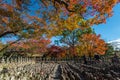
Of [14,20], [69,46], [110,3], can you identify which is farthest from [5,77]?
[69,46]

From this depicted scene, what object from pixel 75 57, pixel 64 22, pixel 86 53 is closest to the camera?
pixel 64 22

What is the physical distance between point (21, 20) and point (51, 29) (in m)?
2.18

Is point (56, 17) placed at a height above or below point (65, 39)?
below

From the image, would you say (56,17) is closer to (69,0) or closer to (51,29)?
(51,29)

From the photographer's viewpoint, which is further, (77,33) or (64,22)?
(77,33)

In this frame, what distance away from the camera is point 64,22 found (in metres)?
14.3

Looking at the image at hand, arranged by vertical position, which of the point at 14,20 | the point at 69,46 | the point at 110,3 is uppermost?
the point at 69,46

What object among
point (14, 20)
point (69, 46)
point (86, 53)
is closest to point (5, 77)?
point (14, 20)

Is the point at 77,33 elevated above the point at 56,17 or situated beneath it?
elevated above

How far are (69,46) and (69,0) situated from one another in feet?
154

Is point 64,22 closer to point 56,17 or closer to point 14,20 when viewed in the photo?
point 56,17

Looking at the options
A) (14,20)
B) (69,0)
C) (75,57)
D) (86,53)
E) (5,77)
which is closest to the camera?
(5,77)

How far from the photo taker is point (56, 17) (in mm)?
14422

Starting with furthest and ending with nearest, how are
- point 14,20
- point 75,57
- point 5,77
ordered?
point 75,57
point 14,20
point 5,77
